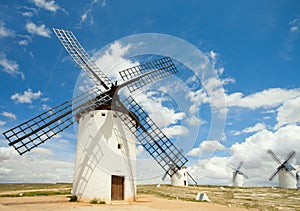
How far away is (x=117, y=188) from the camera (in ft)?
53.7

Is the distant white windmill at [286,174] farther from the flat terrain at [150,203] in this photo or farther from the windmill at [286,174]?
the flat terrain at [150,203]

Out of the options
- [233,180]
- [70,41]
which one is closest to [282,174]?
[233,180]

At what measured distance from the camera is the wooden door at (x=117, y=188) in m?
16.2

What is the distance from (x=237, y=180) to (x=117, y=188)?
166 ft

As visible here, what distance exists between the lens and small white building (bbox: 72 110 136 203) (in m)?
15.8

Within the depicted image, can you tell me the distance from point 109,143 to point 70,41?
9.19 meters

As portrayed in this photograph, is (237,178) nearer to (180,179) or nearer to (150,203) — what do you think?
(180,179)

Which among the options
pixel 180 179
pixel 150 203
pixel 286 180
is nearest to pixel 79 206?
pixel 150 203

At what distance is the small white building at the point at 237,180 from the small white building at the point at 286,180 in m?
8.41

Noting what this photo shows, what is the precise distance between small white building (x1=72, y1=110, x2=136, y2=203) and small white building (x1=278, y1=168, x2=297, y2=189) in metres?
48.3

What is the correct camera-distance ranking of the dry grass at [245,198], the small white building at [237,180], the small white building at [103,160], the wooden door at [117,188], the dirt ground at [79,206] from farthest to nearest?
the small white building at [237,180], the dry grass at [245,198], the wooden door at [117,188], the small white building at [103,160], the dirt ground at [79,206]

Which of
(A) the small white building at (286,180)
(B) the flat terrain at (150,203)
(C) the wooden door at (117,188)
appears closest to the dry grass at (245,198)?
(B) the flat terrain at (150,203)

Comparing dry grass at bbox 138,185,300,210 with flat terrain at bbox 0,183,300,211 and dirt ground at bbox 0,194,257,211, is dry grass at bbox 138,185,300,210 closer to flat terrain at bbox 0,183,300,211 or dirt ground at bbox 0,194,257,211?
flat terrain at bbox 0,183,300,211

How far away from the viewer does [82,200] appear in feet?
52.2
